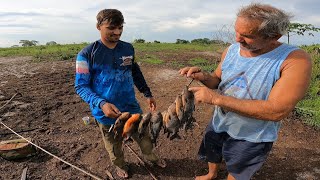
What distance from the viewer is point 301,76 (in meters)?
2.87

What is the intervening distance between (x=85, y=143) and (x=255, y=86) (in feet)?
13.0

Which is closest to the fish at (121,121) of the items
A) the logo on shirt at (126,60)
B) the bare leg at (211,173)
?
the logo on shirt at (126,60)

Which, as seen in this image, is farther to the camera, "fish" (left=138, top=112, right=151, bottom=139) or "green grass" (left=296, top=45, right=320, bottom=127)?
"green grass" (left=296, top=45, right=320, bottom=127)

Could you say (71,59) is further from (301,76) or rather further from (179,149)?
(301,76)

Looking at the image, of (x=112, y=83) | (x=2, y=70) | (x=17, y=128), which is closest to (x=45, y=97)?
(x=17, y=128)

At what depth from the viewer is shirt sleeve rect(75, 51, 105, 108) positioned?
3.98 m

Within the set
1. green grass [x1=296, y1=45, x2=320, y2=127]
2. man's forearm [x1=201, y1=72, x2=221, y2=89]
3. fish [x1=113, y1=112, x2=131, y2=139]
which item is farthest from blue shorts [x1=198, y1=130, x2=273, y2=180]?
green grass [x1=296, y1=45, x2=320, y2=127]

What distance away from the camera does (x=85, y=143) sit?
6.13 metres

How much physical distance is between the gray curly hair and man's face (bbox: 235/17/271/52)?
4 centimetres

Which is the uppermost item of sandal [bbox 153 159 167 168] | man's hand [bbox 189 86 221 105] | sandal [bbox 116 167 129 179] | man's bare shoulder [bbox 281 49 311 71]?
man's bare shoulder [bbox 281 49 311 71]

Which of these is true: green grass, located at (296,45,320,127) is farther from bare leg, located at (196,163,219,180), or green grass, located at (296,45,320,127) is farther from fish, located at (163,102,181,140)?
fish, located at (163,102,181,140)

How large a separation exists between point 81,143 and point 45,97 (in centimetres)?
350

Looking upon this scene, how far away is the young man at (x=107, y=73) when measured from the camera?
3961 millimetres

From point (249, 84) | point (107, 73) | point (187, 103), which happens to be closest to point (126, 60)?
point (107, 73)
